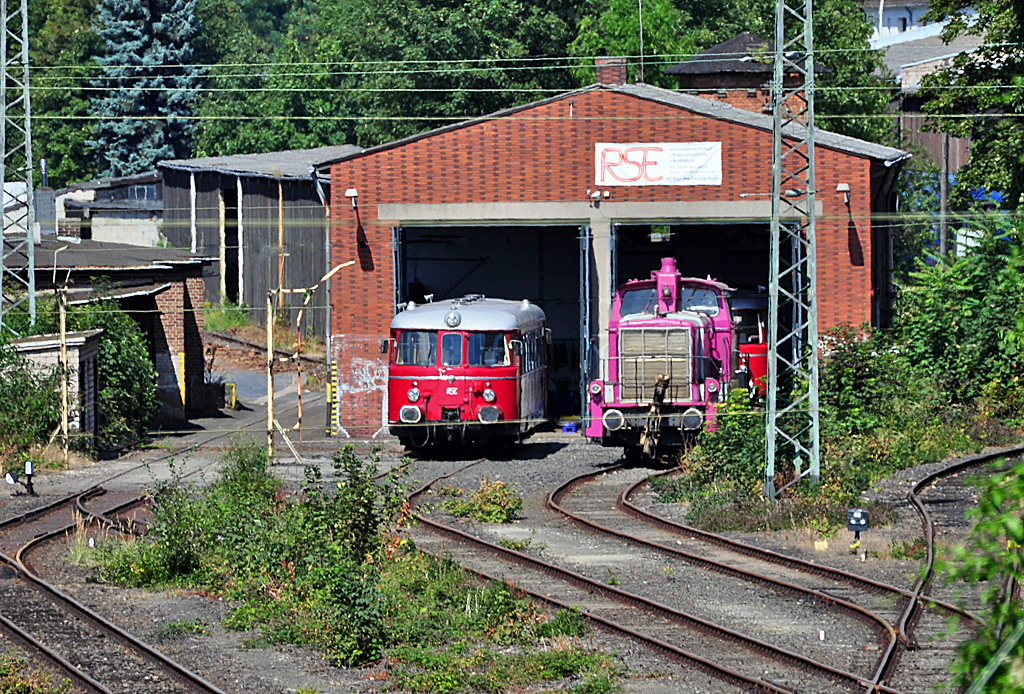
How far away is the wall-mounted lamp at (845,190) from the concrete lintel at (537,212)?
9.98ft

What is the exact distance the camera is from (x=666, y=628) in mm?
14172

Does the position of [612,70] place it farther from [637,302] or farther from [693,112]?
[637,302]

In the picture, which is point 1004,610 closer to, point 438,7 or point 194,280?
point 194,280

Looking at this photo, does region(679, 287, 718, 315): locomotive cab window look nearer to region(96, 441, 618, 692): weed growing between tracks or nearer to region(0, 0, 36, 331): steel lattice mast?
region(96, 441, 618, 692): weed growing between tracks

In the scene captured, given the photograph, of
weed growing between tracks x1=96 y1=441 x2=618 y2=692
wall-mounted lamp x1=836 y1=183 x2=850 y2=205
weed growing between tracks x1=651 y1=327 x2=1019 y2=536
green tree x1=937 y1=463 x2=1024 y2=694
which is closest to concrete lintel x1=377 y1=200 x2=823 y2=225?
wall-mounted lamp x1=836 y1=183 x2=850 y2=205

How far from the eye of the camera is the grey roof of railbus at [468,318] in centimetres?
2644

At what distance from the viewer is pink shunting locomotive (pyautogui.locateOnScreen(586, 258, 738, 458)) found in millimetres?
24781

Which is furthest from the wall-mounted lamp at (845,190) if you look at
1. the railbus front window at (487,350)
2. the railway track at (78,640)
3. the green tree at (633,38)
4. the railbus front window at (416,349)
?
the green tree at (633,38)

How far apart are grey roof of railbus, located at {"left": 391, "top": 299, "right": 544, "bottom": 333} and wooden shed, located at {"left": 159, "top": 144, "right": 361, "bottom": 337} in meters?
15.4

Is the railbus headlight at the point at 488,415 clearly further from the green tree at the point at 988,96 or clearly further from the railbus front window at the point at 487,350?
the green tree at the point at 988,96

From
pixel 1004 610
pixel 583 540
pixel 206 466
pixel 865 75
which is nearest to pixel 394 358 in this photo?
pixel 206 466

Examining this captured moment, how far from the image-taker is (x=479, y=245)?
1537 inches

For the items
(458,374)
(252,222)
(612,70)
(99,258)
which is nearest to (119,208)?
(252,222)

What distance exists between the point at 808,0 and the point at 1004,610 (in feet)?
54.4
